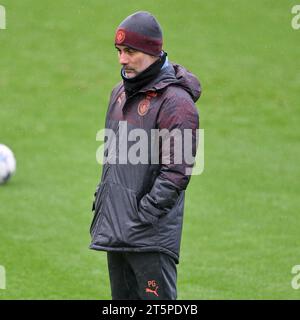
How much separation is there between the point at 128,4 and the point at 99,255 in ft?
46.7

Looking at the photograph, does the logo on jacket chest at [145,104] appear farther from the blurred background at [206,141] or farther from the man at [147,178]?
the blurred background at [206,141]

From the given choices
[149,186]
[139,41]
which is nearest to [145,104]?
[139,41]

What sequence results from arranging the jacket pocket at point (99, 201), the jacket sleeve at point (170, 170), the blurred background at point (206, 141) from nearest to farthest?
the jacket sleeve at point (170, 170) < the jacket pocket at point (99, 201) < the blurred background at point (206, 141)

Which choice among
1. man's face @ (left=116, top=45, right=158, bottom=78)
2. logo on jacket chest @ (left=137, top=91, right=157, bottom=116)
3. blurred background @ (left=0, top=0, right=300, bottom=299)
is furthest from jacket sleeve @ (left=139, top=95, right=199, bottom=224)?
blurred background @ (left=0, top=0, right=300, bottom=299)

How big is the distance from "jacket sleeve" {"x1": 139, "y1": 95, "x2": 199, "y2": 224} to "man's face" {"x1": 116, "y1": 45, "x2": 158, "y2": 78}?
0.29 m

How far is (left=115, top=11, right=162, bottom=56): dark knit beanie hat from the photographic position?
6109mm

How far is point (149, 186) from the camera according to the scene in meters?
6.16

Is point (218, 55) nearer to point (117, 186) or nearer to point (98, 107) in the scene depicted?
point (98, 107)

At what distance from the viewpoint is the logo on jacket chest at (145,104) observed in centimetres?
614

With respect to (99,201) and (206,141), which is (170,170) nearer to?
(99,201)

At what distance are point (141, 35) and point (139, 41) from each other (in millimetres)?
41

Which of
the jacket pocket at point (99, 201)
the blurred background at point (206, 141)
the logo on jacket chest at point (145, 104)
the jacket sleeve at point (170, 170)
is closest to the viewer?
the jacket sleeve at point (170, 170)

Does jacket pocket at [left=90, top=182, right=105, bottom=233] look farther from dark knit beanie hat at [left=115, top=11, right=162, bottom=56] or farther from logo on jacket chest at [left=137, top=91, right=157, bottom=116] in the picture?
dark knit beanie hat at [left=115, top=11, right=162, bottom=56]

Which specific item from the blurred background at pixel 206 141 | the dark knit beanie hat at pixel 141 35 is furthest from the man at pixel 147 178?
the blurred background at pixel 206 141
